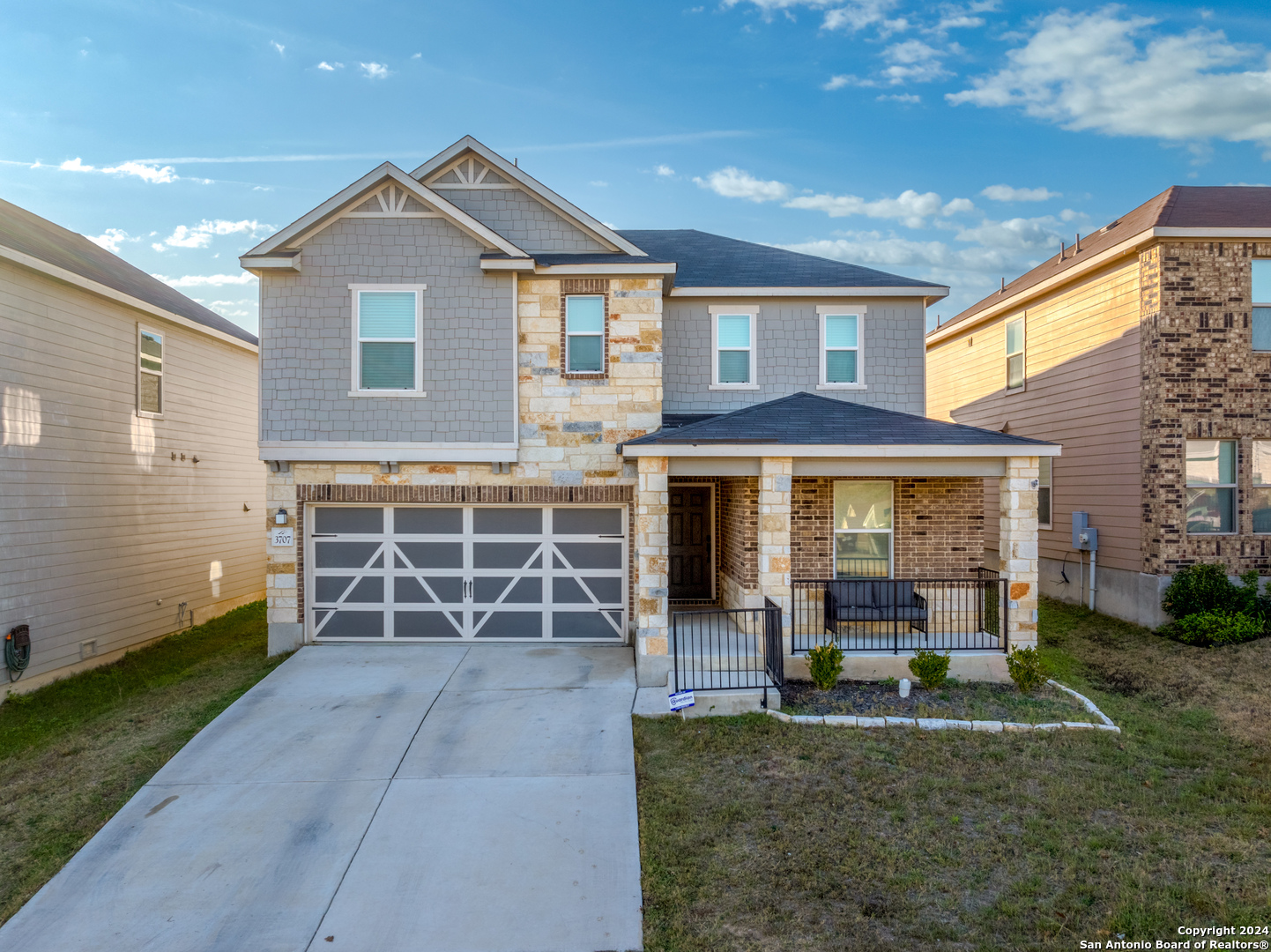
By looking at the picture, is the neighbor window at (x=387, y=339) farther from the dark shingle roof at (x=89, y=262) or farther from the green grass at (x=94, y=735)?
the green grass at (x=94, y=735)

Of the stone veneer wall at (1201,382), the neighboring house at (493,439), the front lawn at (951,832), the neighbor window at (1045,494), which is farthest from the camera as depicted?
the neighbor window at (1045,494)

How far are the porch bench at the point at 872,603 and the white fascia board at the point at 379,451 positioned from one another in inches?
207

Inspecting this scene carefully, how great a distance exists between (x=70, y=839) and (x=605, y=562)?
272 inches

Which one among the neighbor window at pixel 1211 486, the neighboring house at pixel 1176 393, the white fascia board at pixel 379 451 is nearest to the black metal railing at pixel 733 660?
→ the white fascia board at pixel 379 451

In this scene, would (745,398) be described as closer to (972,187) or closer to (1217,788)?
(1217,788)

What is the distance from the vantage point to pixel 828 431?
9.38 m

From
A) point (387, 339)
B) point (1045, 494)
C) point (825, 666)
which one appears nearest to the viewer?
point (825, 666)

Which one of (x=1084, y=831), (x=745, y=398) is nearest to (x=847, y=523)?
(x=745, y=398)

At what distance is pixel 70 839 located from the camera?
5.64m

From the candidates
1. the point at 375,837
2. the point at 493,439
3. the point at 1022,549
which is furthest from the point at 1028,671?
the point at 493,439

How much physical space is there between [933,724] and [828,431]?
3.85 metres

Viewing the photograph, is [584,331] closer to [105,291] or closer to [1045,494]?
[105,291]

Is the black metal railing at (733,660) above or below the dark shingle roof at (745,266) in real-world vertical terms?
below

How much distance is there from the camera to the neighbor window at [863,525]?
35.1ft
